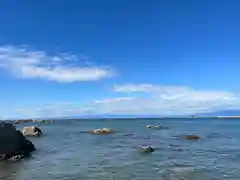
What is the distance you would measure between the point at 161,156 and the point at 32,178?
65.3 ft

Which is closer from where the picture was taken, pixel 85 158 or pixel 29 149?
pixel 85 158

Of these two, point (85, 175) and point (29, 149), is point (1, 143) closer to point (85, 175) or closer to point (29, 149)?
point (29, 149)

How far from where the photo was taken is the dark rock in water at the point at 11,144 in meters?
44.7

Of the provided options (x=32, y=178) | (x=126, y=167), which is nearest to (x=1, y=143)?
(x=32, y=178)

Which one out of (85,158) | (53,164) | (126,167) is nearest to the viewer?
(126,167)

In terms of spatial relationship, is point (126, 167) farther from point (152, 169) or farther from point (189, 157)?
point (189, 157)

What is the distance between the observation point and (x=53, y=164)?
40.6m

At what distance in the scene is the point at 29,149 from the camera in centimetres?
5159

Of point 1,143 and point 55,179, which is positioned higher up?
point 1,143

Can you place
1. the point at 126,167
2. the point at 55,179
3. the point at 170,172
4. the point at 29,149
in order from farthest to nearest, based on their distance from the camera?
the point at 29,149, the point at 126,167, the point at 170,172, the point at 55,179

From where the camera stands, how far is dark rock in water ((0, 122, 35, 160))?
44.7m

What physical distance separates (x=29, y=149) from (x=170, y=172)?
25316mm

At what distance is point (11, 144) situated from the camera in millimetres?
46531

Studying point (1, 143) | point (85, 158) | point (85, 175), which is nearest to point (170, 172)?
point (85, 175)
